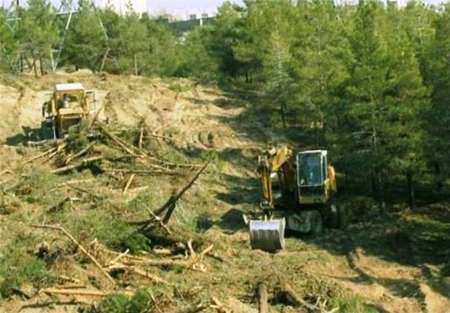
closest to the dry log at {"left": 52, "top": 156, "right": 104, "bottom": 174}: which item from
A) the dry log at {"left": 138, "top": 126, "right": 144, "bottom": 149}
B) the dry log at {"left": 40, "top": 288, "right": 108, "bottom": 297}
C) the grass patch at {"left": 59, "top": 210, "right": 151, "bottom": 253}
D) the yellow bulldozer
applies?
the dry log at {"left": 138, "top": 126, "right": 144, "bottom": 149}

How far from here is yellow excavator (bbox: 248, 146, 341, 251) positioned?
23.8 metres

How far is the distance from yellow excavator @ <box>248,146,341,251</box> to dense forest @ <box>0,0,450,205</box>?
11.9ft

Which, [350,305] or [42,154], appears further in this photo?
[42,154]

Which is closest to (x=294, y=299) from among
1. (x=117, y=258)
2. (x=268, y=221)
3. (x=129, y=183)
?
(x=117, y=258)

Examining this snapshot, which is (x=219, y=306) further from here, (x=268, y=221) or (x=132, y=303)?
(x=268, y=221)

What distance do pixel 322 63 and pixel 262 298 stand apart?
20.4m

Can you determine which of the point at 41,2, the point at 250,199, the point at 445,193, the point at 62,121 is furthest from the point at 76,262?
the point at 41,2

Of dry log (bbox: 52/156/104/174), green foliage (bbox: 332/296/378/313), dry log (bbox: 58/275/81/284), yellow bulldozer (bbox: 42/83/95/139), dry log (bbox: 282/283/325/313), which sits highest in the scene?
yellow bulldozer (bbox: 42/83/95/139)

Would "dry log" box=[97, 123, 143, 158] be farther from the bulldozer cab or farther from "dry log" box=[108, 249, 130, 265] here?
"dry log" box=[108, 249, 130, 265]

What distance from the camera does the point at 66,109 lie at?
102 ft

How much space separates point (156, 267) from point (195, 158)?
15590 mm

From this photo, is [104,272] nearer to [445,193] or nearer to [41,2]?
[445,193]

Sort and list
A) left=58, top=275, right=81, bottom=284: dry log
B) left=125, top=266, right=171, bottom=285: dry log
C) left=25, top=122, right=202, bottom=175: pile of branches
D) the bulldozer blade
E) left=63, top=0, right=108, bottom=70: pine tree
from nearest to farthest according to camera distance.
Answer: left=58, top=275, right=81, bottom=284: dry log → left=125, top=266, right=171, bottom=285: dry log → the bulldozer blade → left=25, top=122, right=202, bottom=175: pile of branches → left=63, top=0, right=108, bottom=70: pine tree

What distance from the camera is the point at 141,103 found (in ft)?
138
